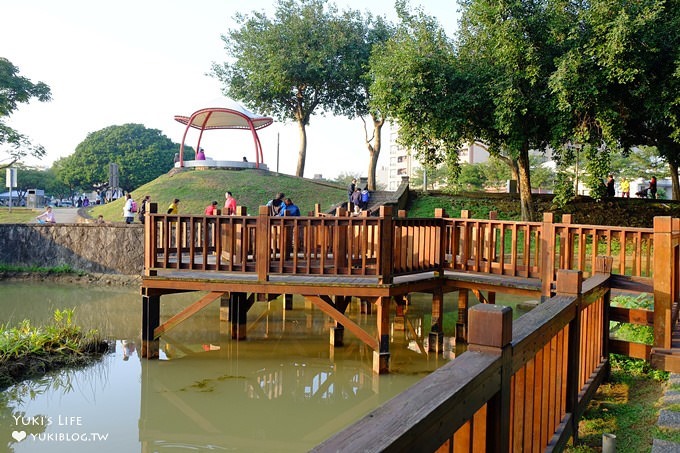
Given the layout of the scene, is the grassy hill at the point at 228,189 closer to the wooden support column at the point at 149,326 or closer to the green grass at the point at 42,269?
the green grass at the point at 42,269

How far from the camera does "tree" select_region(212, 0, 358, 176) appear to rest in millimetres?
28750

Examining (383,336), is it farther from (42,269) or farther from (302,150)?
(302,150)

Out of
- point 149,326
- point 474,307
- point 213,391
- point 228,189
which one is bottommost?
point 213,391

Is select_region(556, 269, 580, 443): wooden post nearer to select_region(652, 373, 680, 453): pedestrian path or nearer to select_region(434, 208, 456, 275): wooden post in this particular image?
select_region(652, 373, 680, 453): pedestrian path

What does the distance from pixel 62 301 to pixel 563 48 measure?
15228 mm

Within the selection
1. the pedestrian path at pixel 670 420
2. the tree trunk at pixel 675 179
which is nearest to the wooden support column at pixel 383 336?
the pedestrian path at pixel 670 420

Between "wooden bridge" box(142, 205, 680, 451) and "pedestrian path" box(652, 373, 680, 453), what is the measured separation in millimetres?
438

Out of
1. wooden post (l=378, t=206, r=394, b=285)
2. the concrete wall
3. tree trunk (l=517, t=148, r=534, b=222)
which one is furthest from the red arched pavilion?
wooden post (l=378, t=206, r=394, b=285)

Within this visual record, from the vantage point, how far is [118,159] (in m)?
57.7

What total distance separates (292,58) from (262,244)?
21797 millimetres

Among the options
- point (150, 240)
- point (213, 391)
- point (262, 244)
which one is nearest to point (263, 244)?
point (262, 244)

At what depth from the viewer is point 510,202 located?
22.7 meters

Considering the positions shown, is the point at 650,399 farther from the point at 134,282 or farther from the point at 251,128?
the point at 251,128

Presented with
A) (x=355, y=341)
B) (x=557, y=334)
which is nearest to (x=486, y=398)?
(x=557, y=334)
